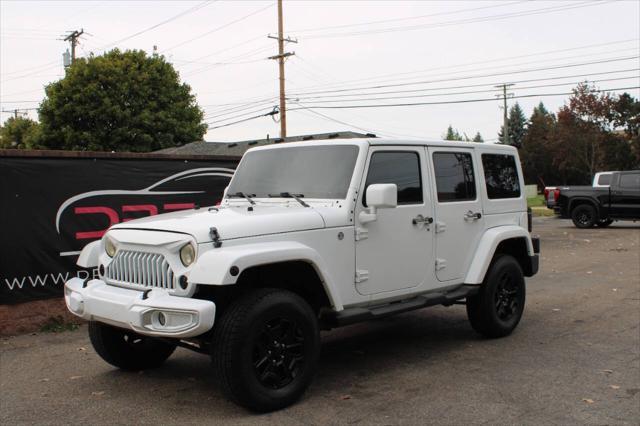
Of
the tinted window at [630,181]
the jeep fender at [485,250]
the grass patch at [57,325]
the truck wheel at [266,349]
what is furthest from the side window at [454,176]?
the tinted window at [630,181]

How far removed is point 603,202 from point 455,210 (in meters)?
16.2

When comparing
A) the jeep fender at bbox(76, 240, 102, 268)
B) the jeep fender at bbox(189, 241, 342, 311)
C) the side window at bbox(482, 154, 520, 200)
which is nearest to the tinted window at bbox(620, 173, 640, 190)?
the side window at bbox(482, 154, 520, 200)

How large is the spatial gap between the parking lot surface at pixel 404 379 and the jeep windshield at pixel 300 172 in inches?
62.4

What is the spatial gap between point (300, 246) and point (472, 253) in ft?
7.57

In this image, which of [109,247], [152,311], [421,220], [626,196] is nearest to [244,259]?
[152,311]

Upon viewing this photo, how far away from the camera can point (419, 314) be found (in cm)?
782

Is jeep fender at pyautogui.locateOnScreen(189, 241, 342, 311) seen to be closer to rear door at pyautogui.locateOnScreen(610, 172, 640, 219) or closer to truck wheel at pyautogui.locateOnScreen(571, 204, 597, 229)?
rear door at pyautogui.locateOnScreen(610, 172, 640, 219)

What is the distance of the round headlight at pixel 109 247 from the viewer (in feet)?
16.3

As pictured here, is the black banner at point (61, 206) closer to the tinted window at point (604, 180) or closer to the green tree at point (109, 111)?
the tinted window at point (604, 180)

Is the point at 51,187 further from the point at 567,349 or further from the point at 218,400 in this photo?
the point at 567,349

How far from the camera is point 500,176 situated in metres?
6.79

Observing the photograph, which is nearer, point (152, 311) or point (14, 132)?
point (152, 311)

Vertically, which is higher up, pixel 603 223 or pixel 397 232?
pixel 397 232

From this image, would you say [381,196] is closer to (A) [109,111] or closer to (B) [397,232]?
(B) [397,232]
